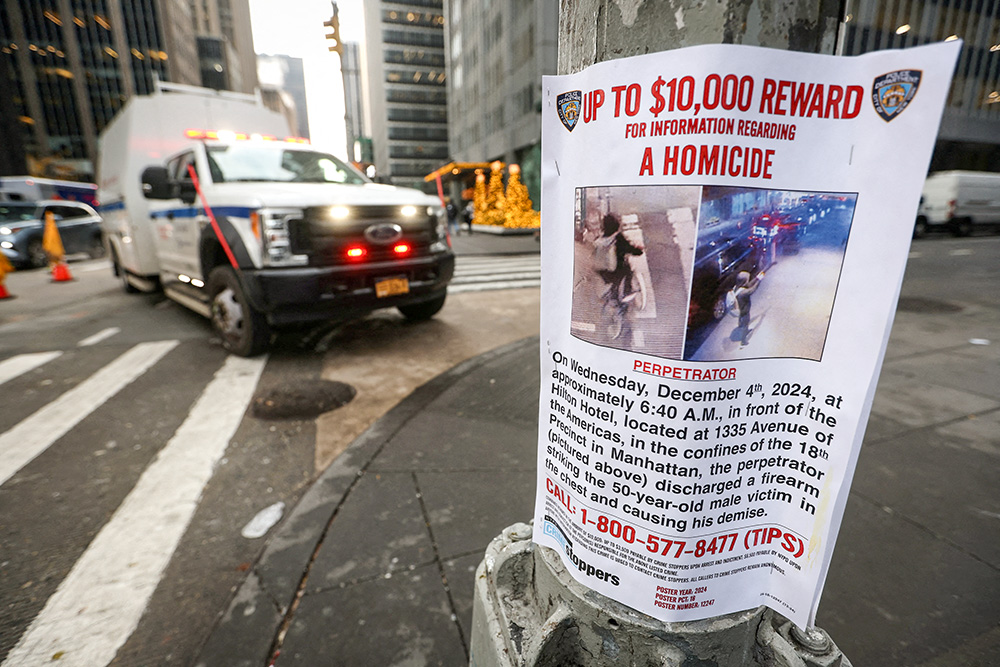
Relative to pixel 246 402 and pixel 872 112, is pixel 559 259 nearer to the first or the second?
pixel 872 112

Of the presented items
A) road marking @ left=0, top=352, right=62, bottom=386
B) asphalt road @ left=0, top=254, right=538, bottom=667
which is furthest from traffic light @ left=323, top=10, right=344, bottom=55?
road marking @ left=0, top=352, right=62, bottom=386

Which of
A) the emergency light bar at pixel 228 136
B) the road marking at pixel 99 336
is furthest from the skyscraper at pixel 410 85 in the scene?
the road marking at pixel 99 336

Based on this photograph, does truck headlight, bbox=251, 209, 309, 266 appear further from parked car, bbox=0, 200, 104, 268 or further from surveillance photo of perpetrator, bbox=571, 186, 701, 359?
parked car, bbox=0, 200, 104, 268

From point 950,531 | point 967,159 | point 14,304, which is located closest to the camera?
point 950,531

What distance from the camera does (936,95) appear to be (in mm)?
669

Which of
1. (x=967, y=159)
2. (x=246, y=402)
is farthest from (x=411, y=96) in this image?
(x=246, y=402)

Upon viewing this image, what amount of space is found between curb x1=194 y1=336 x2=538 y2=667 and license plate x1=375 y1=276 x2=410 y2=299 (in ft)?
6.77

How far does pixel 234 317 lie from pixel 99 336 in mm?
2701

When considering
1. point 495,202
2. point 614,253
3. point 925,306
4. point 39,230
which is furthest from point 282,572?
point 495,202

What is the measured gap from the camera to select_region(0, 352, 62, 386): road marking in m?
4.87

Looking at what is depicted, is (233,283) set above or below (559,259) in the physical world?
below

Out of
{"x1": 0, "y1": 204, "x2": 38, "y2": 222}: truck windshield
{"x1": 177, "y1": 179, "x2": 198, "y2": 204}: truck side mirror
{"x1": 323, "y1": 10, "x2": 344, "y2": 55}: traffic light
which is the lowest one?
{"x1": 0, "y1": 204, "x2": 38, "y2": 222}: truck windshield

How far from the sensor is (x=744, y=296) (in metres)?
0.82

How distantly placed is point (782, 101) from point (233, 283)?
17.1ft
